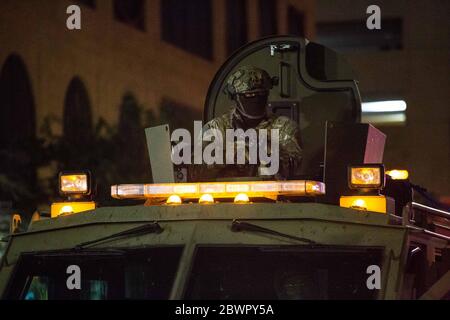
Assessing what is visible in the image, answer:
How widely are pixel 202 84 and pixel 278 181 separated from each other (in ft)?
94.4

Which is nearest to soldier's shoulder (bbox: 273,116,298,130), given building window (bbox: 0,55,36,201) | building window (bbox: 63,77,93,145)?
building window (bbox: 0,55,36,201)

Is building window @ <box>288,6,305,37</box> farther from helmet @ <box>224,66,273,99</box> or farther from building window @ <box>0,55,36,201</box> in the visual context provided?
helmet @ <box>224,66,273,99</box>

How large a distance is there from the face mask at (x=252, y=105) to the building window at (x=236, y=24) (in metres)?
29.3

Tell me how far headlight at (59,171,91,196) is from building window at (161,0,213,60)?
986 inches

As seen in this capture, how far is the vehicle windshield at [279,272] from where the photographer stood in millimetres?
6344

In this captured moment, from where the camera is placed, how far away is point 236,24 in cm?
3778

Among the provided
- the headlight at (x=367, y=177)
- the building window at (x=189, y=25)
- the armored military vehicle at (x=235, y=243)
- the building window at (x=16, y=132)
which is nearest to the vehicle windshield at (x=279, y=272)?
the armored military vehicle at (x=235, y=243)

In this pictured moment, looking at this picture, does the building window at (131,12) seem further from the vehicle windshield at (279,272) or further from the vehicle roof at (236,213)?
the vehicle windshield at (279,272)

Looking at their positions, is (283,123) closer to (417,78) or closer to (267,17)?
(267,17)

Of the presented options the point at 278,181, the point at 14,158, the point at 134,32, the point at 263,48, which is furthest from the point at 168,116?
the point at 278,181

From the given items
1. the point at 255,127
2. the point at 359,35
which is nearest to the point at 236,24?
the point at 359,35

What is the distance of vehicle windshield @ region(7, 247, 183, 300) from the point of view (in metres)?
6.49

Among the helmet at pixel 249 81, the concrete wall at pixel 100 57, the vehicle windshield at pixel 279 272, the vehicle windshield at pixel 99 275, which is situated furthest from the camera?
the concrete wall at pixel 100 57

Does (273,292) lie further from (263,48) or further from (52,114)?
(52,114)
